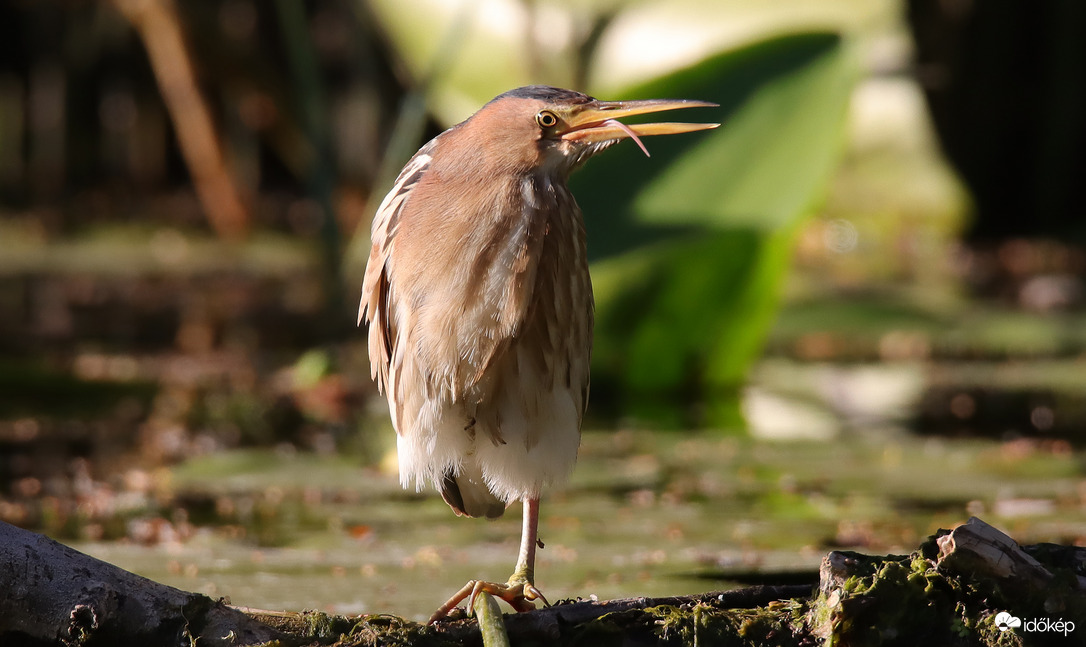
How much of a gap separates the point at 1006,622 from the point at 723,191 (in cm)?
252

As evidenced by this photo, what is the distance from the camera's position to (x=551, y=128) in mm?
2143

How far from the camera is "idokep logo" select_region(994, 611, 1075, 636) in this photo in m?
1.75

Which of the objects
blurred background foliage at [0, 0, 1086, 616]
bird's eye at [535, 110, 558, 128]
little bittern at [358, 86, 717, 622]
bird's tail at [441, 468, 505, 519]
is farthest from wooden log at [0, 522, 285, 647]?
bird's eye at [535, 110, 558, 128]

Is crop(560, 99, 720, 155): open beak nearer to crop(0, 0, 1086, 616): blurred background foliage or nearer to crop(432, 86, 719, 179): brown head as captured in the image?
crop(432, 86, 719, 179): brown head

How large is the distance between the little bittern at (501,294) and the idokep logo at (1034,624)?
2.21 ft

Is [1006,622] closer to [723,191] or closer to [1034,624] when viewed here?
[1034,624]

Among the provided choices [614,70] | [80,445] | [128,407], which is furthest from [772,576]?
[614,70]

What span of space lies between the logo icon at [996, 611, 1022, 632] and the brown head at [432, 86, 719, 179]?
809mm

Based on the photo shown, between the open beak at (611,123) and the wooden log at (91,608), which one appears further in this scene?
the open beak at (611,123)

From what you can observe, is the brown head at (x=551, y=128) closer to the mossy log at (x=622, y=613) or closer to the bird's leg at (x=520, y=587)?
the bird's leg at (x=520, y=587)

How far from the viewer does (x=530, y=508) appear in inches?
88.8

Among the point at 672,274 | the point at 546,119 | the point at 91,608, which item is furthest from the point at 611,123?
the point at 672,274

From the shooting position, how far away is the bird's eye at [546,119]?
2.12m

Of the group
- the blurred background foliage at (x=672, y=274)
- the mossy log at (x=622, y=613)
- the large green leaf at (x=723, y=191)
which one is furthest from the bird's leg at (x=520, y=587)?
the large green leaf at (x=723, y=191)
